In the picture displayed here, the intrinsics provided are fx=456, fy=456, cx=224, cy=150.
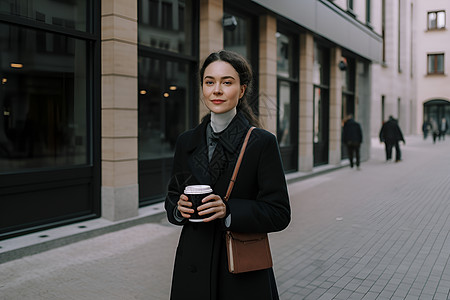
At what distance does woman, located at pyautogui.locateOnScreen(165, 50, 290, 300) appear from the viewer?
2102mm

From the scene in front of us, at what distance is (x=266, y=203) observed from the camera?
211 centimetres

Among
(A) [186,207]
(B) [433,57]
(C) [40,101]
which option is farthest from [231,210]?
(B) [433,57]

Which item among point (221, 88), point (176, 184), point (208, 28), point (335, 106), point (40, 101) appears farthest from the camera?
point (335, 106)

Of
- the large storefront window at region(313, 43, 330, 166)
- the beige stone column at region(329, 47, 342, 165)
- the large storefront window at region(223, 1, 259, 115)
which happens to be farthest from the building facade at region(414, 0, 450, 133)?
the large storefront window at region(223, 1, 259, 115)

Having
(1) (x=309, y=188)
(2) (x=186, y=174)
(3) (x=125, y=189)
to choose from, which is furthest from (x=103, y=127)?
(1) (x=309, y=188)

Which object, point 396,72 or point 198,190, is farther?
point 396,72

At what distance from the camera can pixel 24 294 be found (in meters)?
4.34

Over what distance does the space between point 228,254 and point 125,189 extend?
16.9ft

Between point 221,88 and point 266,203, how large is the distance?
0.58 metres

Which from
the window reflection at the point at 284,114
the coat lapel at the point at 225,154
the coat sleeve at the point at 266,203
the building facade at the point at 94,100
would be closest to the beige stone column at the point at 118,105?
the building facade at the point at 94,100

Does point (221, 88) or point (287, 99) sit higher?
point (287, 99)

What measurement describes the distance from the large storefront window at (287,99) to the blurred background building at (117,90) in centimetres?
3

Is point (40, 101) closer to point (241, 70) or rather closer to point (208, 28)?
point (208, 28)

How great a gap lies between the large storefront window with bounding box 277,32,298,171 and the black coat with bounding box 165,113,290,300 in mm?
10508
